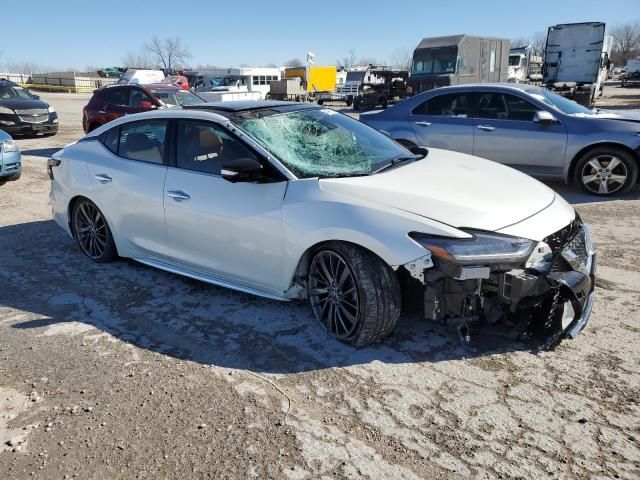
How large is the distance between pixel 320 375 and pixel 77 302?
232 centimetres

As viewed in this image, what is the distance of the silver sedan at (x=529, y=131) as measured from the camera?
7051 millimetres

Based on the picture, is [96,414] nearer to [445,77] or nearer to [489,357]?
[489,357]

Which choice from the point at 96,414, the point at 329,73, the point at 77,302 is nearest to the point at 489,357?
the point at 96,414

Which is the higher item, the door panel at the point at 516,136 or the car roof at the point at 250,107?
the car roof at the point at 250,107

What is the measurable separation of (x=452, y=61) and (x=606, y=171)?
15.7 meters

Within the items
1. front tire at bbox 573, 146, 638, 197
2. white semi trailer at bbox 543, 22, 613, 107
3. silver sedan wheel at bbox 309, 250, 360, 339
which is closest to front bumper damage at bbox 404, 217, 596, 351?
silver sedan wheel at bbox 309, 250, 360, 339

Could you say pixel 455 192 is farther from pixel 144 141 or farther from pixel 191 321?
pixel 144 141

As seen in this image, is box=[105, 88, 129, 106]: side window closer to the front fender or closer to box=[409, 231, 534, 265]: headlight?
the front fender

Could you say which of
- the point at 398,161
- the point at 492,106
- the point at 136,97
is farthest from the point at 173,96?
the point at 398,161

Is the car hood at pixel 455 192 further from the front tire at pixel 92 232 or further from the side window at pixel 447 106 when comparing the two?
the side window at pixel 447 106

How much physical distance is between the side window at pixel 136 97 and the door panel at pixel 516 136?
808 cm

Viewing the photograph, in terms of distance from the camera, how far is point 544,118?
7129 mm

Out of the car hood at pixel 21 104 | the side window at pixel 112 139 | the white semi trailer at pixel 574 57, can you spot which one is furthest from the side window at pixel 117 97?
the white semi trailer at pixel 574 57

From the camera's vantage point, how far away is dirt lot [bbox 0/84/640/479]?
246cm
